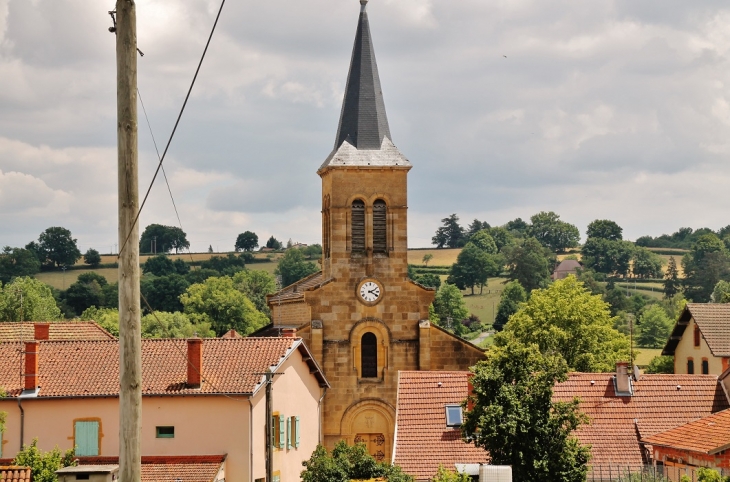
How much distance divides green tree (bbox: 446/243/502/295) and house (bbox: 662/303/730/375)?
116 m

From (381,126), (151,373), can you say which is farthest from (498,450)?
(381,126)

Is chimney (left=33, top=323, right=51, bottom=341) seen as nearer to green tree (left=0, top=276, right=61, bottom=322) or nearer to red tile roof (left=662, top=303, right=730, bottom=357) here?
red tile roof (left=662, top=303, right=730, bottom=357)

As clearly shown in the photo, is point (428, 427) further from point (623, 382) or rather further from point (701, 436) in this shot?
point (701, 436)

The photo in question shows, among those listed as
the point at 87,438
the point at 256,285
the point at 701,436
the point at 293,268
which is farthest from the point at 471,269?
the point at 701,436

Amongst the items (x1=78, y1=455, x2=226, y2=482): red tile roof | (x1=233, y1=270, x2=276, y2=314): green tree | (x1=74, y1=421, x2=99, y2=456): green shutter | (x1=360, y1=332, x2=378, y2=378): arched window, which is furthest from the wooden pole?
(x1=233, y1=270, x2=276, y2=314): green tree

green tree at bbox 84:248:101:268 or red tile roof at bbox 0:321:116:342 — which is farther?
green tree at bbox 84:248:101:268

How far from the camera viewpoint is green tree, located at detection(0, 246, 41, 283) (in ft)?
584

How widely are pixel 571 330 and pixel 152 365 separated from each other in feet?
98.4

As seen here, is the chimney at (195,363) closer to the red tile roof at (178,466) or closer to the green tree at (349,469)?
the red tile roof at (178,466)

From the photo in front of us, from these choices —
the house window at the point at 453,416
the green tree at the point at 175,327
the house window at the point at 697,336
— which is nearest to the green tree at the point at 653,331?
the green tree at the point at 175,327

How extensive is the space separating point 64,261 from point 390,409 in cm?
13943

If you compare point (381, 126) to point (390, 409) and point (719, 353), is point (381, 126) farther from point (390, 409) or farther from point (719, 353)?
point (719, 353)

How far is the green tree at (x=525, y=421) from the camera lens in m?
33.9

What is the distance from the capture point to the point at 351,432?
5662 centimetres
